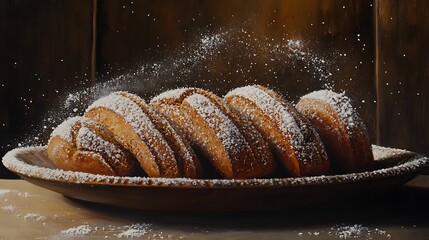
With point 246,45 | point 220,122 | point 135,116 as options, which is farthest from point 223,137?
point 246,45

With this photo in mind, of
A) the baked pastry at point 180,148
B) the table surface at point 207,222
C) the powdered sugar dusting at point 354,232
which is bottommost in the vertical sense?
the powdered sugar dusting at point 354,232

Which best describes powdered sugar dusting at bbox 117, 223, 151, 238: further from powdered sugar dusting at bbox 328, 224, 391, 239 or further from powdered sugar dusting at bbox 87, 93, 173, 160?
powdered sugar dusting at bbox 328, 224, 391, 239

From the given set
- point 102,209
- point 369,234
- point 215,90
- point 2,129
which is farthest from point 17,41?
point 369,234

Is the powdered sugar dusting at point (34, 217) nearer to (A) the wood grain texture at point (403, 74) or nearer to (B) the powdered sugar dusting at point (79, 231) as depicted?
(B) the powdered sugar dusting at point (79, 231)

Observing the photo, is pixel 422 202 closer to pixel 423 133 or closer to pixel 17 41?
pixel 423 133

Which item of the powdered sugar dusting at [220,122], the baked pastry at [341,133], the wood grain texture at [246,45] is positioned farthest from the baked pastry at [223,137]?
the wood grain texture at [246,45]

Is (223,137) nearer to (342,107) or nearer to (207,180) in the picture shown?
(207,180)
